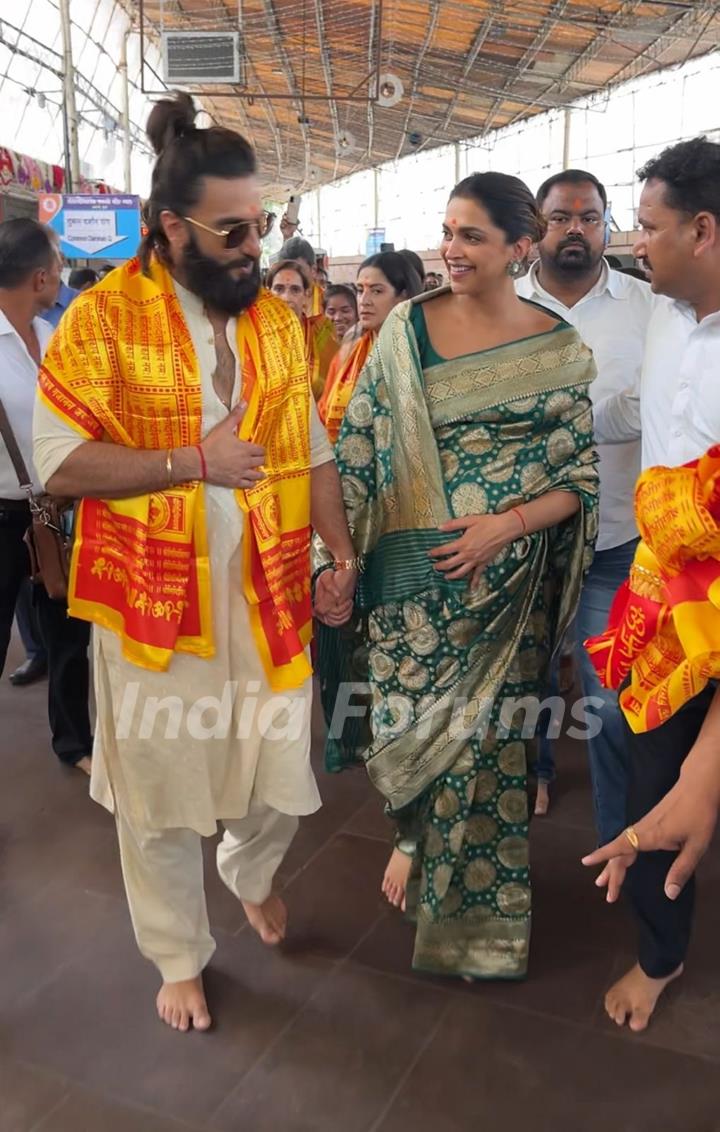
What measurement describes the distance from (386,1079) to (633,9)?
11.7m

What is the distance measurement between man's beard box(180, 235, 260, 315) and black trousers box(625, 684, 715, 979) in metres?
1.15

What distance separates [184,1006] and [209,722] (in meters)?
0.64

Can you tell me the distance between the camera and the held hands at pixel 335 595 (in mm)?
2217

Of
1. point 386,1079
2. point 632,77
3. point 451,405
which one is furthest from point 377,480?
point 632,77

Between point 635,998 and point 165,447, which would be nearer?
point 165,447

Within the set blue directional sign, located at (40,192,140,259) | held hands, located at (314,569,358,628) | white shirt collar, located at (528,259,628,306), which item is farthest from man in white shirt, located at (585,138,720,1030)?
blue directional sign, located at (40,192,140,259)

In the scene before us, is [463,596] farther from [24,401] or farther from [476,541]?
[24,401]

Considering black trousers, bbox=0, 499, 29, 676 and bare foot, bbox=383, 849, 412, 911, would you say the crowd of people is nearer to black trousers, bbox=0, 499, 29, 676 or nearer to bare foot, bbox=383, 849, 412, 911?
bare foot, bbox=383, 849, 412, 911

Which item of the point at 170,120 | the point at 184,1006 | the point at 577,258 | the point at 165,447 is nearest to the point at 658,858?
the point at 184,1006

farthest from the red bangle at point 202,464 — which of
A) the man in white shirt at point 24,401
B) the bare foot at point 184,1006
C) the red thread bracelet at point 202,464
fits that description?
the man in white shirt at point 24,401

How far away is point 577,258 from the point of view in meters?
2.66

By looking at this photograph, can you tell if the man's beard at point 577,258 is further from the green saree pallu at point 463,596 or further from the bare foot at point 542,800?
the bare foot at point 542,800

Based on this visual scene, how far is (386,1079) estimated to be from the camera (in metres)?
1.96

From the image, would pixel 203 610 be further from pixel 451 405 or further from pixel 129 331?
pixel 451 405
